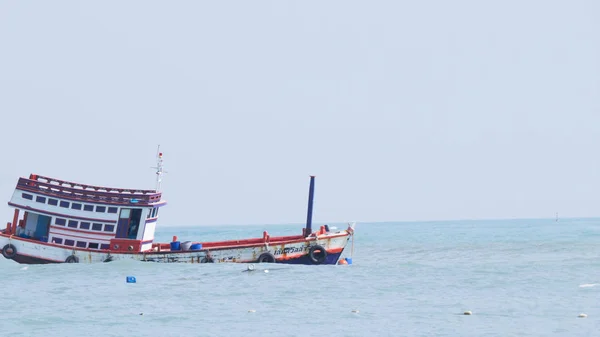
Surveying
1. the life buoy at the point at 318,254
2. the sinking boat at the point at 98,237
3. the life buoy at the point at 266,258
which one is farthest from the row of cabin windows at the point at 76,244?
the life buoy at the point at 318,254

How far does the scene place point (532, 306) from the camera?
3503 centimetres

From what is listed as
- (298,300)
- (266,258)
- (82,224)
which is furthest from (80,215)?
(298,300)

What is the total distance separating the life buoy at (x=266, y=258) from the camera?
52.3m

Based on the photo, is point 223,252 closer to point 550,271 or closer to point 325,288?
point 325,288

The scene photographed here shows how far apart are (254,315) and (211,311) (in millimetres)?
2066

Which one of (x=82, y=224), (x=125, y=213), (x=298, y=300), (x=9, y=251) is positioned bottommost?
(x=298, y=300)

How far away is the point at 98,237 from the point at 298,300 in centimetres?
1880

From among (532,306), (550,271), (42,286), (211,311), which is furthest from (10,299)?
(550,271)

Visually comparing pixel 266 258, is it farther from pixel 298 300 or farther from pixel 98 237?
pixel 298 300

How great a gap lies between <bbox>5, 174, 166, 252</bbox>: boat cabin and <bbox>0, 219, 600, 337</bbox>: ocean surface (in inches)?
73.6

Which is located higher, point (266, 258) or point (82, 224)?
point (82, 224)

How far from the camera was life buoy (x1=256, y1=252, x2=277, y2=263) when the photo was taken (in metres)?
52.3

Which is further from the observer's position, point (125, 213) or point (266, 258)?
point (125, 213)

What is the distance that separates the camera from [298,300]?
3856 cm
